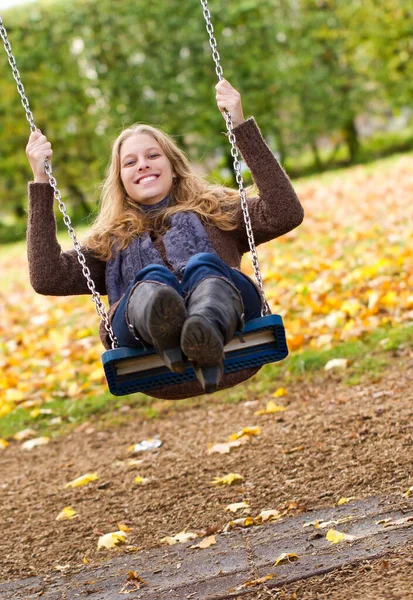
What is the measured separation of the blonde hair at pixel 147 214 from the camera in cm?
Result: 351

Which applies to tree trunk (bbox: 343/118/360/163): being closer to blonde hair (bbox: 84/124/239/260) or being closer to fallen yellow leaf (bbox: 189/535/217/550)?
blonde hair (bbox: 84/124/239/260)

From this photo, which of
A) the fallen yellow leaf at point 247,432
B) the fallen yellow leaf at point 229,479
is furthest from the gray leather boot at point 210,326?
the fallen yellow leaf at point 247,432

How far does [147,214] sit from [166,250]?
254mm

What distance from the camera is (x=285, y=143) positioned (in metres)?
17.7

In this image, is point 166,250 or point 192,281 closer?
point 192,281

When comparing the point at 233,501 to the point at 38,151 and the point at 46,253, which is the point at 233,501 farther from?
the point at 38,151

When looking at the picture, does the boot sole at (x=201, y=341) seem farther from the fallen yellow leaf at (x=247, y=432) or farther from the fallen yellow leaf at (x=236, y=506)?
the fallen yellow leaf at (x=247, y=432)

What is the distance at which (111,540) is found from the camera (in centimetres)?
348

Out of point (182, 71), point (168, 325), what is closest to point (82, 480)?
point (168, 325)

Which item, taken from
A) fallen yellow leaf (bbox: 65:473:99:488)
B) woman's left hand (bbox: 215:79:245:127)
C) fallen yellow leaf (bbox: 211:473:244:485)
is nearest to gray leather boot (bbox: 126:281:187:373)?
woman's left hand (bbox: 215:79:245:127)

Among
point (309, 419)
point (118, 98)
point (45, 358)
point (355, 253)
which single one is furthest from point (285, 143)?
point (309, 419)

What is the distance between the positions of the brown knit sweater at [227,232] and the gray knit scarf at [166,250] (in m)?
0.06

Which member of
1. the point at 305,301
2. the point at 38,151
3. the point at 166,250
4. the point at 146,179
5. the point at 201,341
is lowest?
the point at 305,301

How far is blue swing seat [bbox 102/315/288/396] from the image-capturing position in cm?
290
